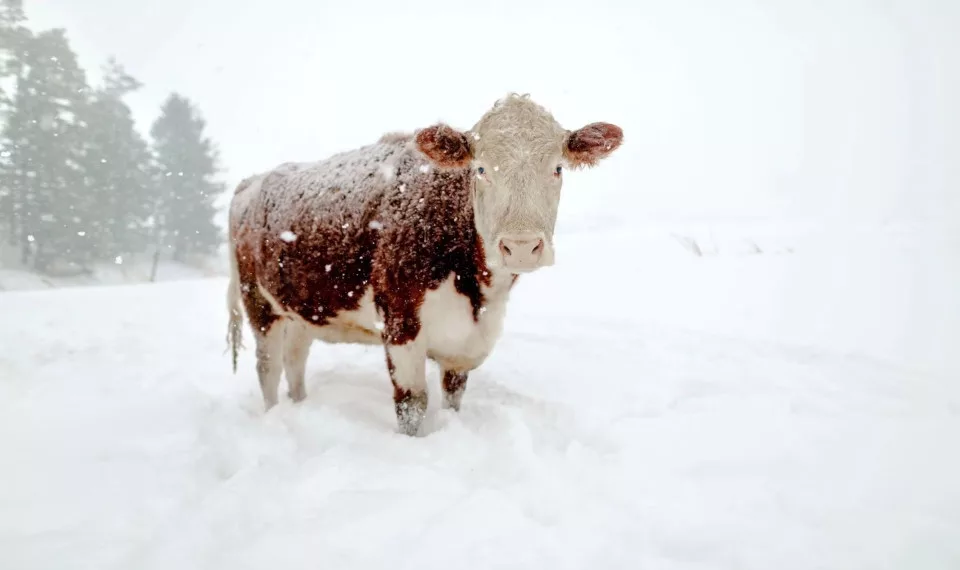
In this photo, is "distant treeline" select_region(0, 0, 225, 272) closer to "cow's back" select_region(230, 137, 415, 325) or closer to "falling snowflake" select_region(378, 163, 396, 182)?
"cow's back" select_region(230, 137, 415, 325)

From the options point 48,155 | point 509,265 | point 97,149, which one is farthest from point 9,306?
point 97,149

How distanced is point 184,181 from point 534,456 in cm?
2741

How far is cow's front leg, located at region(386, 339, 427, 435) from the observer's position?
9.82ft

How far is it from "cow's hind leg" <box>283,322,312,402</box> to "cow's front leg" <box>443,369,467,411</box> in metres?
1.53

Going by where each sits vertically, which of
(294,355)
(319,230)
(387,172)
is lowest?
(294,355)

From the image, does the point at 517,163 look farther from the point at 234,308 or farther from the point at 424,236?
the point at 234,308

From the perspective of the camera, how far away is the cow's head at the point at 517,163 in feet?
7.85

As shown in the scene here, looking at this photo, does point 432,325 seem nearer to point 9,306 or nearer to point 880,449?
point 880,449

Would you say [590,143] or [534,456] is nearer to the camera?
[534,456]

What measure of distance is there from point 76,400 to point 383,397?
7.45 ft

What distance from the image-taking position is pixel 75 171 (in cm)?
1872

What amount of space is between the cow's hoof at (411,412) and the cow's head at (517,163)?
1.11 metres

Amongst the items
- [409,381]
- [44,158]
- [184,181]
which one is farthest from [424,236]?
[184,181]

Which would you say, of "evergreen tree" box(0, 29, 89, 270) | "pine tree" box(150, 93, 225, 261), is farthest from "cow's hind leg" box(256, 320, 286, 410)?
"pine tree" box(150, 93, 225, 261)
